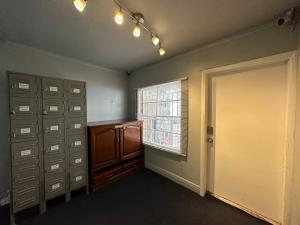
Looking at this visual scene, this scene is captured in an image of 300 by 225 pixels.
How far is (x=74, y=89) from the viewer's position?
2166mm


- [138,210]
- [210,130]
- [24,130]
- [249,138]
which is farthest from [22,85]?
[249,138]

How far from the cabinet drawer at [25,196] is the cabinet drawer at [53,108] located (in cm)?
91

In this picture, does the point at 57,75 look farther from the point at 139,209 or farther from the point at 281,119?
the point at 281,119

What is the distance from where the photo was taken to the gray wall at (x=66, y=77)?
1996 mm

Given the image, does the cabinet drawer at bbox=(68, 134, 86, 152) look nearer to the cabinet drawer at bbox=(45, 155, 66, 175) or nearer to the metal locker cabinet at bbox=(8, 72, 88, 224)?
the metal locker cabinet at bbox=(8, 72, 88, 224)

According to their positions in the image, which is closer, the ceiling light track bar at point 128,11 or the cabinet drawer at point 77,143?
the ceiling light track bar at point 128,11

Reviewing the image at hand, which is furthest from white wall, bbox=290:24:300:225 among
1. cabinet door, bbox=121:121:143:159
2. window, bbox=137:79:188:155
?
cabinet door, bbox=121:121:143:159

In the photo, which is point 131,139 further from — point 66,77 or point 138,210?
point 66,77

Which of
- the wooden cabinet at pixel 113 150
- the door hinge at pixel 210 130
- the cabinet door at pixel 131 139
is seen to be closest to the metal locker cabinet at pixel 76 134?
the wooden cabinet at pixel 113 150

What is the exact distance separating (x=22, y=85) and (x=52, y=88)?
309mm

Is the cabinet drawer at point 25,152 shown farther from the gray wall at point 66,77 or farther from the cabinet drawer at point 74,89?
the cabinet drawer at point 74,89

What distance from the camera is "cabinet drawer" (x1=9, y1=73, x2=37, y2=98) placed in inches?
64.9

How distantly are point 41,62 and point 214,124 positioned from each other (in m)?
2.89

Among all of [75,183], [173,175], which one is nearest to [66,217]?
[75,183]
